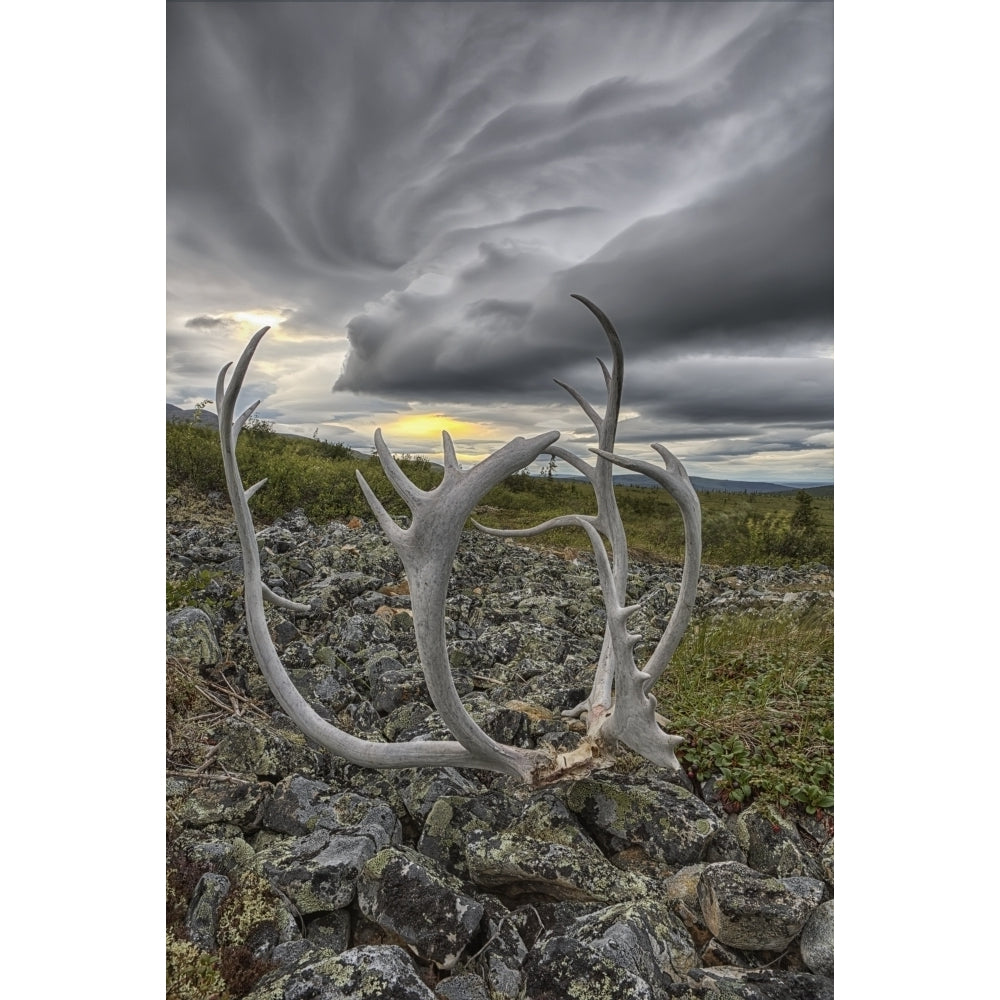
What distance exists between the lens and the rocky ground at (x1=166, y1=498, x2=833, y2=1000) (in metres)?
1.22

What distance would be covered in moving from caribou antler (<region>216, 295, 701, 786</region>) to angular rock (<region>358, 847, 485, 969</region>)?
0.73 ft

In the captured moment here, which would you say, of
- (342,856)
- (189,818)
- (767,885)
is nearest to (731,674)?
(767,885)

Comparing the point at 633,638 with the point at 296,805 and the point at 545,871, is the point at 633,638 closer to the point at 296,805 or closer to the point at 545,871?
the point at 545,871

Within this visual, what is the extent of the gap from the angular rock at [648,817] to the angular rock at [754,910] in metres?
0.16

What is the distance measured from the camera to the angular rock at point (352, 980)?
1.09m

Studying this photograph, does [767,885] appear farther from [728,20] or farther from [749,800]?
[728,20]

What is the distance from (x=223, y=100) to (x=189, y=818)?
3.17 meters

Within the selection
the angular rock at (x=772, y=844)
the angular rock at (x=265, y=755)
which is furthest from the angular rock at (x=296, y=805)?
the angular rock at (x=772, y=844)

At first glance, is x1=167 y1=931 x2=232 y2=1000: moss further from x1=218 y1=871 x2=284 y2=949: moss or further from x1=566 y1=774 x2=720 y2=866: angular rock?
x1=566 y1=774 x2=720 y2=866: angular rock

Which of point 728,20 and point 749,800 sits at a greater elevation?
point 728,20

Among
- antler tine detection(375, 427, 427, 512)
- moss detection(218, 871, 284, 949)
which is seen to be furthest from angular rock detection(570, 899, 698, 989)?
antler tine detection(375, 427, 427, 512)

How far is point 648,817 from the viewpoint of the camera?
1.61 meters

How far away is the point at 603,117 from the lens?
2.76 meters

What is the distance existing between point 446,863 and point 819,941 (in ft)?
2.85
